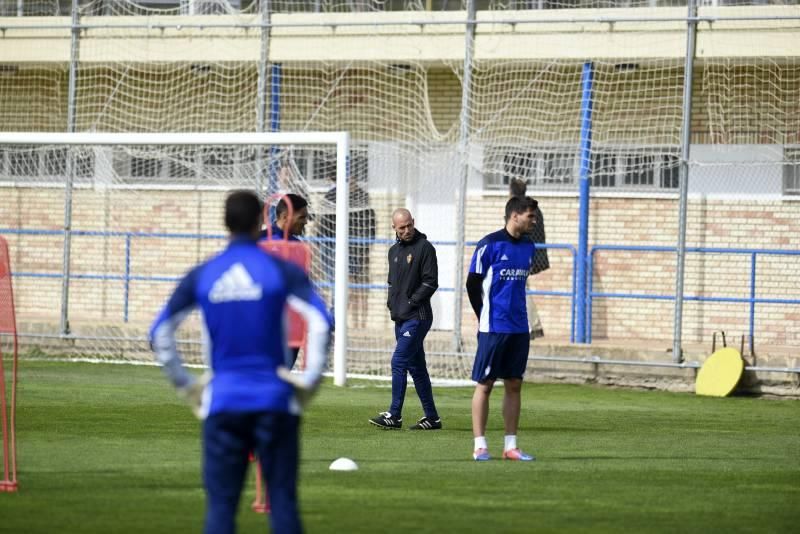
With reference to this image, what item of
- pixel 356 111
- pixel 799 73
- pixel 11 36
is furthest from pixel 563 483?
pixel 11 36

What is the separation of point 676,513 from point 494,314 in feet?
8.88

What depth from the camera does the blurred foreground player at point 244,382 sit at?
19.8ft

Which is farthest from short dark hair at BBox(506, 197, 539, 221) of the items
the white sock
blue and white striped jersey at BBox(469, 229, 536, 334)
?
the white sock

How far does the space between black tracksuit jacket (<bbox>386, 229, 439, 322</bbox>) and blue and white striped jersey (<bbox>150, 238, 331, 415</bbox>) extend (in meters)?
7.07

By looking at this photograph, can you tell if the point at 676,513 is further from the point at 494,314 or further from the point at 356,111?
the point at 356,111

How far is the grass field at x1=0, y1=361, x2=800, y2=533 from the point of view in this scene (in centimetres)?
841

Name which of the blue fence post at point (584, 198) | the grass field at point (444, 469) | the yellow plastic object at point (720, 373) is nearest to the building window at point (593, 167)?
the blue fence post at point (584, 198)

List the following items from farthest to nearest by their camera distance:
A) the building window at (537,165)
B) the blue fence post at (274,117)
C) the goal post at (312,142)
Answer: the building window at (537,165), the blue fence post at (274,117), the goal post at (312,142)

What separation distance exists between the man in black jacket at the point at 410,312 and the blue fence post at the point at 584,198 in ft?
18.4

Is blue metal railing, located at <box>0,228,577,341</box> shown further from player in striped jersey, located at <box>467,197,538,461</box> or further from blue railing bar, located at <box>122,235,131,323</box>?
player in striped jersey, located at <box>467,197,538,461</box>

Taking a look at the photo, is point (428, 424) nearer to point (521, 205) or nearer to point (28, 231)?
point (521, 205)

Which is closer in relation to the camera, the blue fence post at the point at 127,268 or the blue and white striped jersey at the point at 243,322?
the blue and white striped jersey at the point at 243,322

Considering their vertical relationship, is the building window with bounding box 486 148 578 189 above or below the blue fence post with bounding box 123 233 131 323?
above

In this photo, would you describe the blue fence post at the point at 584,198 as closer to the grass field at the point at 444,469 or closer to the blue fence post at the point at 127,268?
the grass field at the point at 444,469
